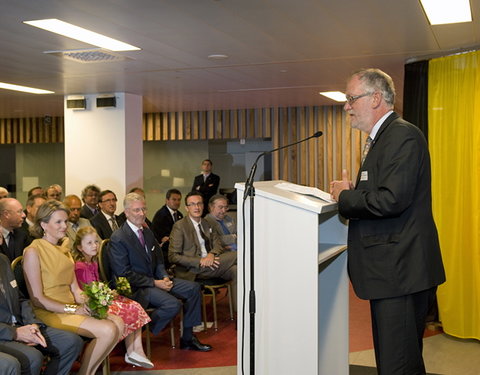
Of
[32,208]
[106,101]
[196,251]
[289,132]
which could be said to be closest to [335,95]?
[289,132]

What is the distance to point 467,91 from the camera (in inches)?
232

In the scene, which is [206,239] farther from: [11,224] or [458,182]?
[458,182]

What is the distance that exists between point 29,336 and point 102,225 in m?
3.21

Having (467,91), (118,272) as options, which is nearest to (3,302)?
(118,272)

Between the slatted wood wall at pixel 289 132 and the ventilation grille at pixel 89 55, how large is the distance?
6293 mm

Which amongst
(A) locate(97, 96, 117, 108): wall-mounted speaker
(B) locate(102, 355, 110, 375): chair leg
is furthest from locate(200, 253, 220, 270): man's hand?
(A) locate(97, 96, 117, 108): wall-mounted speaker

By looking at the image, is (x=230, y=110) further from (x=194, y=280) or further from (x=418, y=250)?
(x=418, y=250)

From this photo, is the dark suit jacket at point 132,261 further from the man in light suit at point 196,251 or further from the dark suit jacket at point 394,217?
the dark suit jacket at point 394,217

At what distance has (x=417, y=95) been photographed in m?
6.47

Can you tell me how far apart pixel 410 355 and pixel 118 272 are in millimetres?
2986

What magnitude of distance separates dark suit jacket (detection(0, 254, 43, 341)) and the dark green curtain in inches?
162

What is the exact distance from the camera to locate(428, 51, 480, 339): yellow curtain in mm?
5859

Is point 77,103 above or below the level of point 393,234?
above

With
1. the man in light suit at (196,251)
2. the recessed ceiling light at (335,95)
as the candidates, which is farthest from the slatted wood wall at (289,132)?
the man in light suit at (196,251)
